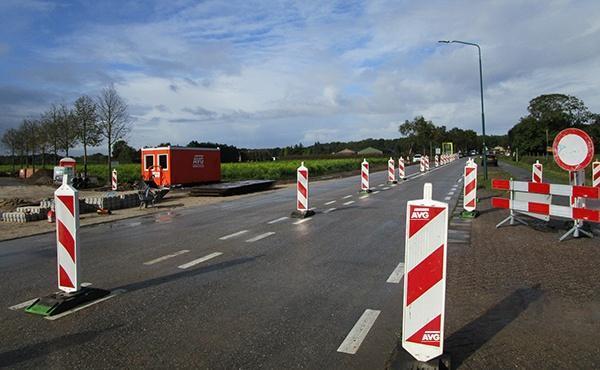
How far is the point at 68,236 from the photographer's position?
18.0 ft

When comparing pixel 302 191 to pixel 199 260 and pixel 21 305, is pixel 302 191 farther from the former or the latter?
pixel 21 305

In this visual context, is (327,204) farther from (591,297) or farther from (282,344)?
(282,344)

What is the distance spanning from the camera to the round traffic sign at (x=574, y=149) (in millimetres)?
8766

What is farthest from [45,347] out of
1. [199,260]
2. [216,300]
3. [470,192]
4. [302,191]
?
[470,192]

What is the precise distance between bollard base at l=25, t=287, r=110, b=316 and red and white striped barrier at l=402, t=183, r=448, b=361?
364 cm

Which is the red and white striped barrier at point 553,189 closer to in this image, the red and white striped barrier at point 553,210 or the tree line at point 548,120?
the red and white striped barrier at point 553,210

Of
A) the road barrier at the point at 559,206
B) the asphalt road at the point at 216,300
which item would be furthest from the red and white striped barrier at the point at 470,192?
the asphalt road at the point at 216,300

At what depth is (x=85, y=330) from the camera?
4.54 m

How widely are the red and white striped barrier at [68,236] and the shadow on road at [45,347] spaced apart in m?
1.13

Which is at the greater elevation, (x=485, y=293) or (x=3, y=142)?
(x=3, y=142)

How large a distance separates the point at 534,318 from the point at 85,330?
14.5 feet

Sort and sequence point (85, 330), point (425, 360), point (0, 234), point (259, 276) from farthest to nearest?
point (0, 234) → point (259, 276) → point (85, 330) → point (425, 360)

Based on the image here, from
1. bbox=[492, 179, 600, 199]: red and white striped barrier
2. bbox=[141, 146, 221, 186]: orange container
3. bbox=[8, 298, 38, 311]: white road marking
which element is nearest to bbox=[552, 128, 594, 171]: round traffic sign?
bbox=[492, 179, 600, 199]: red and white striped barrier

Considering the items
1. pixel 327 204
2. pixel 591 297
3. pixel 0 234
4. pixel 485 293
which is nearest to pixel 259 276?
pixel 485 293
